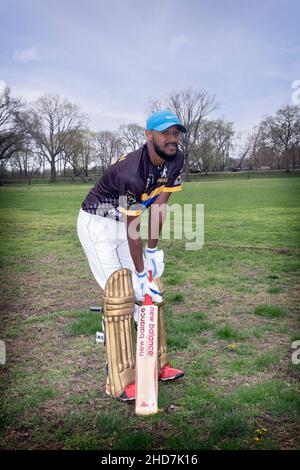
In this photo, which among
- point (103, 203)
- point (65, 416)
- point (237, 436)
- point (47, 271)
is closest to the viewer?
point (237, 436)

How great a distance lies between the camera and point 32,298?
6.13 m

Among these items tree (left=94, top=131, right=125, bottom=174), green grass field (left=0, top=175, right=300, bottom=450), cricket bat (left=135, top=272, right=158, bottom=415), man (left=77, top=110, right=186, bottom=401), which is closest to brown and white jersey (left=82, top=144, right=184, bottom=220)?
man (left=77, top=110, right=186, bottom=401)

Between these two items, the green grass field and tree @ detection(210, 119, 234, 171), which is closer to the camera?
the green grass field

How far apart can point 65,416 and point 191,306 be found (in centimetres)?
276

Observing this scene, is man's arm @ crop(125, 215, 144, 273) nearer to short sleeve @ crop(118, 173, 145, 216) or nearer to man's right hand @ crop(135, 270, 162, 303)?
short sleeve @ crop(118, 173, 145, 216)

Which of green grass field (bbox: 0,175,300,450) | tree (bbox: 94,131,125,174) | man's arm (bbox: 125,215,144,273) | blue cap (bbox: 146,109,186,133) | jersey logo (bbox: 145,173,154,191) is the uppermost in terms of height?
Result: tree (bbox: 94,131,125,174)

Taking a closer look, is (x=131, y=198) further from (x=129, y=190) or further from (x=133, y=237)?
(x=133, y=237)

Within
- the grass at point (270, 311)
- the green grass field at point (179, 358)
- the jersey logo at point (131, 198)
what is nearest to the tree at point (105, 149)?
the green grass field at point (179, 358)

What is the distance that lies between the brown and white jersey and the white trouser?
0.08 meters

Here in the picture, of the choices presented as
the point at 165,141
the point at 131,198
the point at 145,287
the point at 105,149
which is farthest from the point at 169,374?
the point at 105,149

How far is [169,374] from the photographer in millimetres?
3650

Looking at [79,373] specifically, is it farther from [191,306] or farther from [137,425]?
[191,306]

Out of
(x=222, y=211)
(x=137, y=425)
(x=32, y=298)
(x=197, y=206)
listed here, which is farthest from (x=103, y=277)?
(x=197, y=206)

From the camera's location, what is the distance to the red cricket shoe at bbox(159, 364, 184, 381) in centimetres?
363
